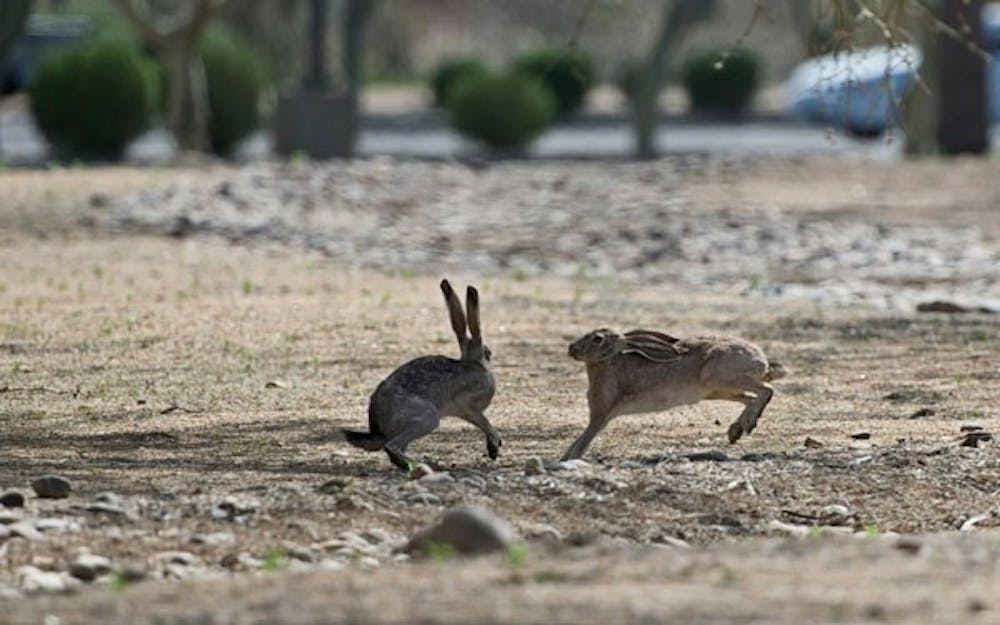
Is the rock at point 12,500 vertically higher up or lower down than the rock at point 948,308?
higher up

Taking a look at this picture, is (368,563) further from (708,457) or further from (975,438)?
(975,438)

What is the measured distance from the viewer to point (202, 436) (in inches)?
429

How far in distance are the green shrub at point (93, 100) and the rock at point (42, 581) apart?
24417 millimetres

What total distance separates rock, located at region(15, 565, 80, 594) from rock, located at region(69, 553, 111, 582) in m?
0.03

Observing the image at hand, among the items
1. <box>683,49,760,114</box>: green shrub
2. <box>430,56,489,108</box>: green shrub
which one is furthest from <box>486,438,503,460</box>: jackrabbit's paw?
<box>683,49,760,114</box>: green shrub

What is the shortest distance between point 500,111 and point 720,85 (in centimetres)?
1546

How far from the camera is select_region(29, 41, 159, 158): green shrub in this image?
1251 inches

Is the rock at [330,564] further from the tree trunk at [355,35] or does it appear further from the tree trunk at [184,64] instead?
the tree trunk at [355,35]

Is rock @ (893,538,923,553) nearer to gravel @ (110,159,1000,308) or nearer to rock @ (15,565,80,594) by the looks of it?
rock @ (15,565,80,594)

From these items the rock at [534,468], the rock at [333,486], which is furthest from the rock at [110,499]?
the rock at [534,468]

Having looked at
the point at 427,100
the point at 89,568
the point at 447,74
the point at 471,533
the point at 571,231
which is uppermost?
the point at 471,533

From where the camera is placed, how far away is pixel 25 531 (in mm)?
8305

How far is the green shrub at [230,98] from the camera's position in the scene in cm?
3450

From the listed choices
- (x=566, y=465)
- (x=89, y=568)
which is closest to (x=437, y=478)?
(x=566, y=465)
